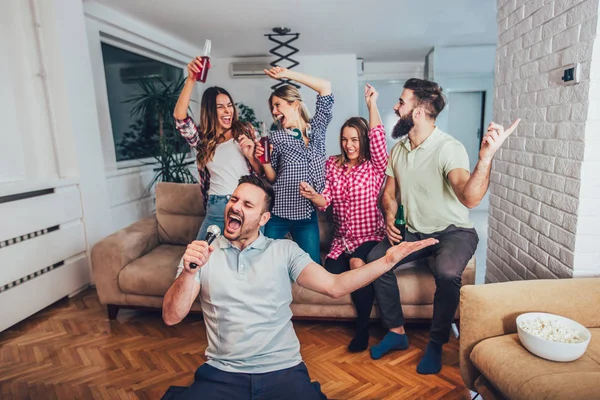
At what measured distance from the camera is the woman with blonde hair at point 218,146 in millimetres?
2258

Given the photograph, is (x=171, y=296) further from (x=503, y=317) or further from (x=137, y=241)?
(x=137, y=241)

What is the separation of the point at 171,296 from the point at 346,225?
1239mm

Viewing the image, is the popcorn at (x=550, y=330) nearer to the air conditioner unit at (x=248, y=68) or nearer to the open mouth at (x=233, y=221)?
the open mouth at (x=233, y=221)

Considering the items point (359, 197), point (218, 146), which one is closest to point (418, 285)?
point (359, 197)

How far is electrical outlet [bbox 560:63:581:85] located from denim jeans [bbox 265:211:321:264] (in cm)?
131

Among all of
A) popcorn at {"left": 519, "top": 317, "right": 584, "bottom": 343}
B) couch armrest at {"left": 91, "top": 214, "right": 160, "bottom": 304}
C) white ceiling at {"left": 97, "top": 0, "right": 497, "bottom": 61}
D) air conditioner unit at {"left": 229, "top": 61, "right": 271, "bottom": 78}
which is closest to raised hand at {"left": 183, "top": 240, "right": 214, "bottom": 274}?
popcorn at {"left": 519, "top": 317, "right": 584, "bottom": 343}

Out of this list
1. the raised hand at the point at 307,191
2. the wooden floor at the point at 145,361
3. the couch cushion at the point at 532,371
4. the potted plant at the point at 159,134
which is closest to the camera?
the couch cushion at the point at 532,371

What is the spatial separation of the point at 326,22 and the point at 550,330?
373 centimetres

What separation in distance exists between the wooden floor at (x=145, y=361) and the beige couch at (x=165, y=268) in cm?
15

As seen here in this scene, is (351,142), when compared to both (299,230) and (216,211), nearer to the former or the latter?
(299,230)

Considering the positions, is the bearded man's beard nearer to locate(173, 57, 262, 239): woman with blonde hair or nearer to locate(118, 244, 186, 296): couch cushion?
locate(173, 57, 262, 239): woman with blonde hair

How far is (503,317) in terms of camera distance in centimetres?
154

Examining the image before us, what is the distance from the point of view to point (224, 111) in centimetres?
233

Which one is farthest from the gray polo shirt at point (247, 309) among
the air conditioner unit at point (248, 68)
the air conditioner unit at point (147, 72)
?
the air conditioner unit at point (248, 68)
